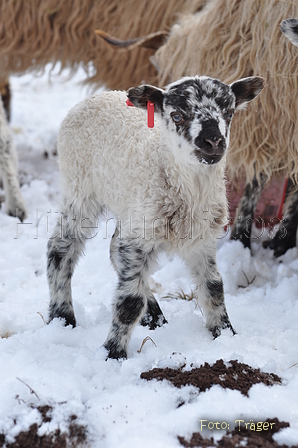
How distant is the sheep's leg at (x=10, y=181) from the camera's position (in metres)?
4.20

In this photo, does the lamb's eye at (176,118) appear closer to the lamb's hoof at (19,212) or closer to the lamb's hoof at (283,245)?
the lamb's hoof at (283,245)

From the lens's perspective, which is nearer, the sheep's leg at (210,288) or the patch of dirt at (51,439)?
the patch of dirt at (51,439)

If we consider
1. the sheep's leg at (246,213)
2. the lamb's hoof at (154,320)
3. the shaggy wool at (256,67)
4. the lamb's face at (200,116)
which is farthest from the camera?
the sheep's leg at (246,213)

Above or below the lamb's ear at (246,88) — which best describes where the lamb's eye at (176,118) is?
below

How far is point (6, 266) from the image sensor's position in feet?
10.8

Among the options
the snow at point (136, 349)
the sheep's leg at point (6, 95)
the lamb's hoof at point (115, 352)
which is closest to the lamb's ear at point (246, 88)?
the snow at point (136, 349)

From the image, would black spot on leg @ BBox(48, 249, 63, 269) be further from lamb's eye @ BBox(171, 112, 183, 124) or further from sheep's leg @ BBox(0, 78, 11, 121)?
sheep's leg @ BBox(0, 78, 11, 121)

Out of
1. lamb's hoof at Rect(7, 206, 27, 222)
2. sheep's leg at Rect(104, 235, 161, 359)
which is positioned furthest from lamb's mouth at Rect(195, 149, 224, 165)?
lamb's hoof at Rect(7, 206, 27, 222)

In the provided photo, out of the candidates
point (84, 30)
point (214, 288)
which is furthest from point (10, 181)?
point (214, 288)

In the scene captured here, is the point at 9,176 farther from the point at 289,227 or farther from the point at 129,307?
the point at 129,307

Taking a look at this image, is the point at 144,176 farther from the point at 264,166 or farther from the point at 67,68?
the point at 67,68

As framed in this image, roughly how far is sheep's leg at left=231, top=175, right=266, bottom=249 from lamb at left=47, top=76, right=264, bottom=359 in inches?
48.2

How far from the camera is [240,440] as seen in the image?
5.55 feet

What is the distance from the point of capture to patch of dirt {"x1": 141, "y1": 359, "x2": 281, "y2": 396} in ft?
6.37
